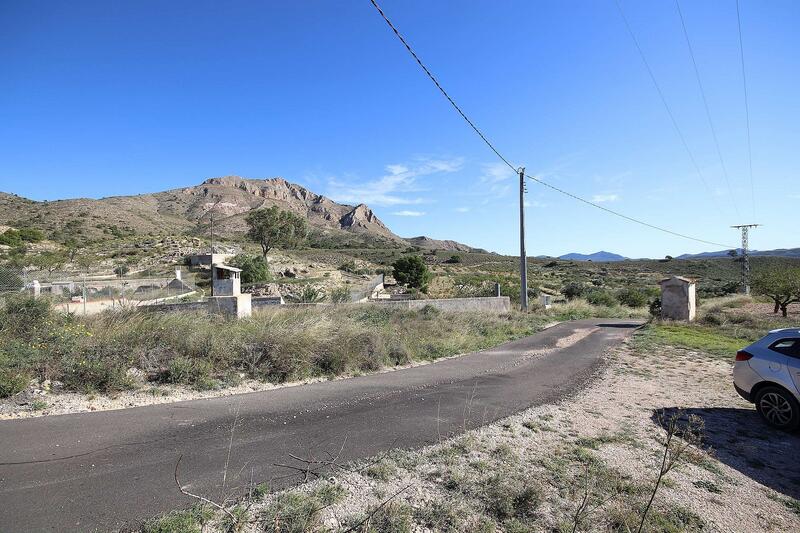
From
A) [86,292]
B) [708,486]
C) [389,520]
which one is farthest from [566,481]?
[86,292]

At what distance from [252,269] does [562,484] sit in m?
35.0

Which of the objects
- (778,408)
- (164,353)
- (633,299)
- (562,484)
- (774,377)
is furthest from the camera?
(633,299)

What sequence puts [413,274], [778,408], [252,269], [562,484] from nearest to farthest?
[562,484], [778,408], [252,269], [413,274]

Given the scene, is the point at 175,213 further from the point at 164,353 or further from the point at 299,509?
the point at 299,509

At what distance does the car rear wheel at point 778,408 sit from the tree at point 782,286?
900 inches

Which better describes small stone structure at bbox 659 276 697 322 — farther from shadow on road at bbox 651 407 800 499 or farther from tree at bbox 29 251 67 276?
tree at bbox 29 251 67 276

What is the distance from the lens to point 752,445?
583 centimetres

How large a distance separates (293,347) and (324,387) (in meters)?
1.54

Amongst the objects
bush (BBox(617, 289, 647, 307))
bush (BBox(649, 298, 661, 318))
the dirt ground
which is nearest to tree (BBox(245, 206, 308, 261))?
bush (BBox(617, 289, 647, 307))

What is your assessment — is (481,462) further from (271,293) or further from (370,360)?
(271,293)

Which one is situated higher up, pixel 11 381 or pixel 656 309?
pixel 11 381

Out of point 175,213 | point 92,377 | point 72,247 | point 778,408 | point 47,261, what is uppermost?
point 175,213

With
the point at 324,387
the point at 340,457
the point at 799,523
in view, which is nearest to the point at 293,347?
→ the point at 324,387

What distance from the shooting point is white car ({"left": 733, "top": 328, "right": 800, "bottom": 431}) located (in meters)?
6.34
